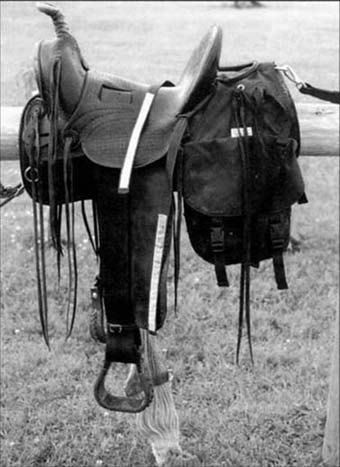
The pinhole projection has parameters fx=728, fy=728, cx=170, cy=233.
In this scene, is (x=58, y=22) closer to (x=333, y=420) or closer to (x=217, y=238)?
(x=217, y=238)

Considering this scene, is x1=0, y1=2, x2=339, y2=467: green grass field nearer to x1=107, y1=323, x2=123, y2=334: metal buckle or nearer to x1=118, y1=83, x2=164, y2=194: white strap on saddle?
x1=107, y1=323, x2=123, y2=334: metal buckle

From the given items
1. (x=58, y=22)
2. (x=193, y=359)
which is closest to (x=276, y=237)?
(x=58, y=22)

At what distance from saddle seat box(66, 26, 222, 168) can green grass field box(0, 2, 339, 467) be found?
45.9 inches

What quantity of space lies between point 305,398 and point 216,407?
0.34 m

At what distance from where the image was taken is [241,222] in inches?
70.6

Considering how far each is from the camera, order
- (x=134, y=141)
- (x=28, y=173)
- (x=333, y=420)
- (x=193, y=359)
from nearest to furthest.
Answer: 1. (x=134, y=141)
2. (x=28, y=173)
3. (x=333, y=420)
4. (x=193, y=359)

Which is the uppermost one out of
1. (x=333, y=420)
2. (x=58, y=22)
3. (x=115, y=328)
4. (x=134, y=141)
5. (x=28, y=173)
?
(x=58, y=22)

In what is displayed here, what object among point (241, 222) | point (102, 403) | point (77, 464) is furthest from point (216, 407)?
point (241, 222)

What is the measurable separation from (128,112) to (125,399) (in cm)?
75

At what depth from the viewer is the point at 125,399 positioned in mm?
1938

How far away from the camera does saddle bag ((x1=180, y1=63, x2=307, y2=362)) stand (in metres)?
1.73

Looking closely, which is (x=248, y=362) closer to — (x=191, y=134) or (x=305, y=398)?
(x=305, y=398)

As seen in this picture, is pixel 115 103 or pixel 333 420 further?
pixel 333 420

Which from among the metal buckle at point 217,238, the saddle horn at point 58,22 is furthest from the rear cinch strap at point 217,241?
the saddle horn at point 58,22
